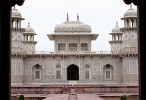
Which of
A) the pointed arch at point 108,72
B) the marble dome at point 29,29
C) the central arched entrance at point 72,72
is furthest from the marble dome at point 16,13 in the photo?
the pointed arch at point 108,72

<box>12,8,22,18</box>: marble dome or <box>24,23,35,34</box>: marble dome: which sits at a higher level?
<box>12,8,22,18</box>: marble dome

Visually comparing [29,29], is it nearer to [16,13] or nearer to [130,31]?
[16,13]

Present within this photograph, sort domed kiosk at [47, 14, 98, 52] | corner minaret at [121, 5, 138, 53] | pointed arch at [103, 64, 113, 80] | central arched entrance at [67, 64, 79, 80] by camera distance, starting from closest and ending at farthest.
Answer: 1. corner minaret at [121, 5, 138, 53]
2. pointed arch at [103, 64, 113, 80]
3. domed kiosk at [47, 14, 98, 52]
4. central arched entrance at [67, 64, 79, 80]

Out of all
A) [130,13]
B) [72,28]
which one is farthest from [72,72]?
[130,13]

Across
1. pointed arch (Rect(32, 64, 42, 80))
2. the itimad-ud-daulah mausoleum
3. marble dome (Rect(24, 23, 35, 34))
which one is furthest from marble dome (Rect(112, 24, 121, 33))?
pointed arch (Rect(32, 64, 42, 80))

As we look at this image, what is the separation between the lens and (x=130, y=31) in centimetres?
2923

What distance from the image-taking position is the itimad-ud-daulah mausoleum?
29016 millimetres

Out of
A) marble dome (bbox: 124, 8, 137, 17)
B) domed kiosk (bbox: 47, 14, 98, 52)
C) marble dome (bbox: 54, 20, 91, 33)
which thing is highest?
marble dome (bbox: 124, 8, 137, 17)

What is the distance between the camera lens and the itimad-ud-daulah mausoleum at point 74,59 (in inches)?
1142

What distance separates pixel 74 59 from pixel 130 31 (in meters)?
5.08

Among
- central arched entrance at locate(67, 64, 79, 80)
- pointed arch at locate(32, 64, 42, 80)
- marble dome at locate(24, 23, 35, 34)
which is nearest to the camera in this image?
pointed arch at locate(32, 64, 42, 80)

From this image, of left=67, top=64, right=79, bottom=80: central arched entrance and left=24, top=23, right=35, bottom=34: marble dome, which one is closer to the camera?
left=67, top=64, right=79, bottom=80: central arched entrance

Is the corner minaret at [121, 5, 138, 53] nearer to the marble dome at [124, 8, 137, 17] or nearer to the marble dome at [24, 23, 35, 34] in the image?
the marble dome at [124, 8, 137, 17]
